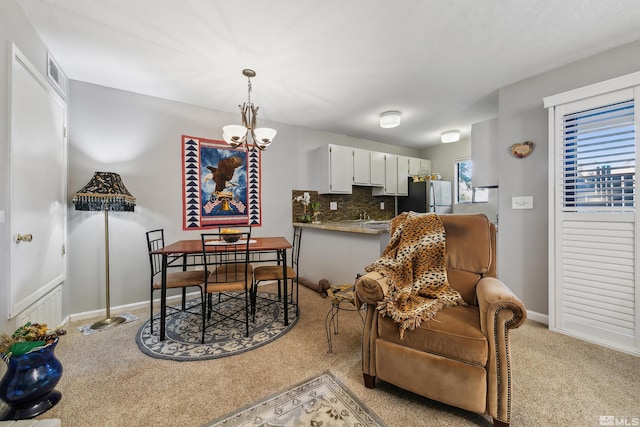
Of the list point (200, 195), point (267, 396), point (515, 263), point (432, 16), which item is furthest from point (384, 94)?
point (267, 396)

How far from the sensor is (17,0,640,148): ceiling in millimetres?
1709

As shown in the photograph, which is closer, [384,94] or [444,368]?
[444,368]

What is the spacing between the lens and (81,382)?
170 cm

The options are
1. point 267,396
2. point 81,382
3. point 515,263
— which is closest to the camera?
point 267,396

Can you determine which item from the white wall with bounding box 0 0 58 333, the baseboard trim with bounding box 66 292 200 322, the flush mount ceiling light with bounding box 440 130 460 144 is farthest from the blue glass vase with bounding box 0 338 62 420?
the flush mount ceiling light with bounding box 440 130 460 144

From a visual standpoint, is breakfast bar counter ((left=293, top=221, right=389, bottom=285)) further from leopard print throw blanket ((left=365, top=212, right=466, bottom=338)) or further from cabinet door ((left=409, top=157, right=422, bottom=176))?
cabinet door ((left=409, top=157, right=422, bottom=176))

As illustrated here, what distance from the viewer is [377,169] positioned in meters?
4.65

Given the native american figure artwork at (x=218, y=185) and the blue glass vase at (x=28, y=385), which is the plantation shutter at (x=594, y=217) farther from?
the blue glass vase at (x=28, y=385)

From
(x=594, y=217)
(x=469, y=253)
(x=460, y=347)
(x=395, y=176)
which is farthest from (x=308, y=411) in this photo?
(x=395, y=176)

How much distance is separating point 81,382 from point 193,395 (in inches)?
32.1

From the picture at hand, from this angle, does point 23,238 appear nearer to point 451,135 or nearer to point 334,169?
point 334,169

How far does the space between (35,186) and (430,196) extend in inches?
201

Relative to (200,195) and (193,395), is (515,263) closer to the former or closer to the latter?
(193,395)

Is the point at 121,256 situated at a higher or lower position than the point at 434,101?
lower
